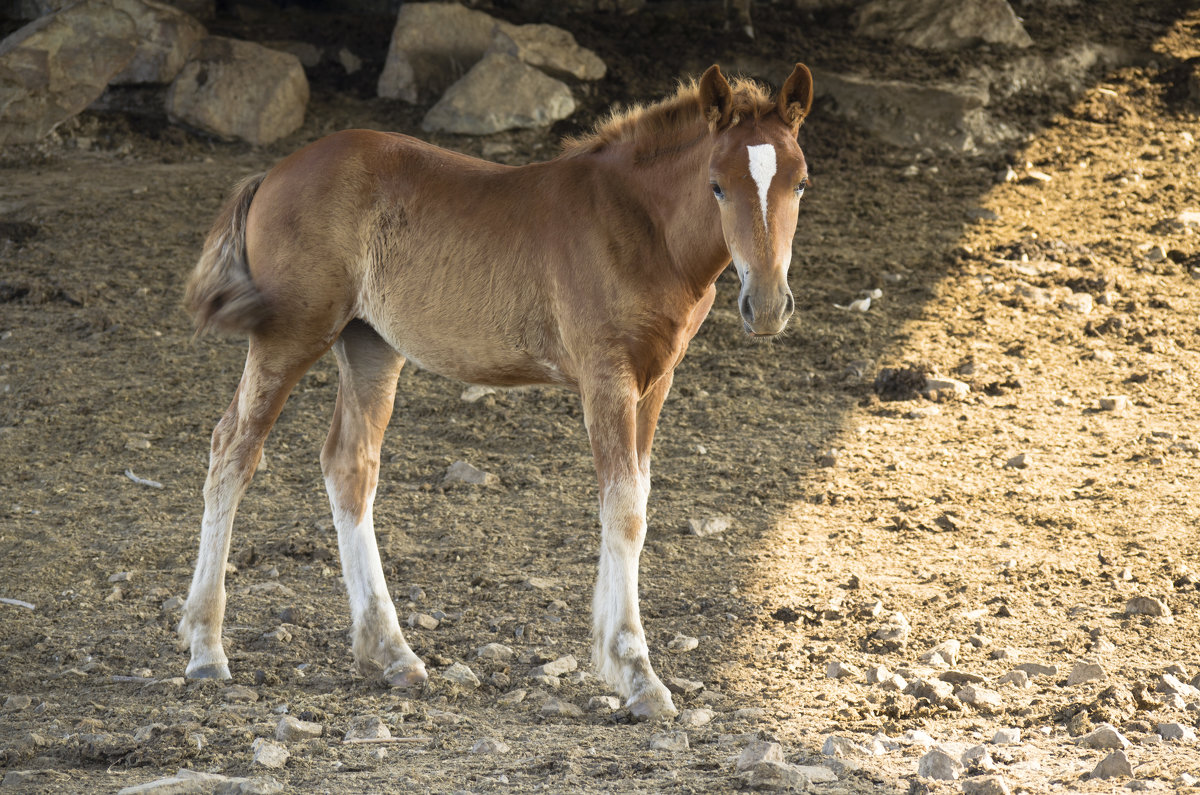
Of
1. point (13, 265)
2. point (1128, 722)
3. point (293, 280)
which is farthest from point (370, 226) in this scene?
point (13, 265)

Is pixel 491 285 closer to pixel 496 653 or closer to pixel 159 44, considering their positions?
Answer: pixel 496 653

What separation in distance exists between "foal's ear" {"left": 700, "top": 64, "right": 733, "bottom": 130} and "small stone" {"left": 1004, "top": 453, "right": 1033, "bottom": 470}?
327 cm

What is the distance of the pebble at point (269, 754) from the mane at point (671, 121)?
2170mm

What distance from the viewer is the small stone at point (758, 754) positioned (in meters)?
3.35

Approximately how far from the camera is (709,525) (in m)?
5.59

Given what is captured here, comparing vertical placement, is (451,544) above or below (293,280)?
below

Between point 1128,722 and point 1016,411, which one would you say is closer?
point 1128,722

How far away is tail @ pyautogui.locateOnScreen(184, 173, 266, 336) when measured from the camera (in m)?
4.29

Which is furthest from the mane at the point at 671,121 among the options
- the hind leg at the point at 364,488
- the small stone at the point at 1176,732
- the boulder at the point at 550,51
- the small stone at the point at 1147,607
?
the boulder at the point at 550,51

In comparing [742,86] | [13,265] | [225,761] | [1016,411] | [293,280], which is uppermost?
[742,86]

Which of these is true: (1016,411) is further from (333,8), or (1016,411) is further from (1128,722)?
(333,8)

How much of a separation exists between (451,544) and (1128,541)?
2980 mm

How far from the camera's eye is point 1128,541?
5.39m

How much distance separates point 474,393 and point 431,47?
486 cm
